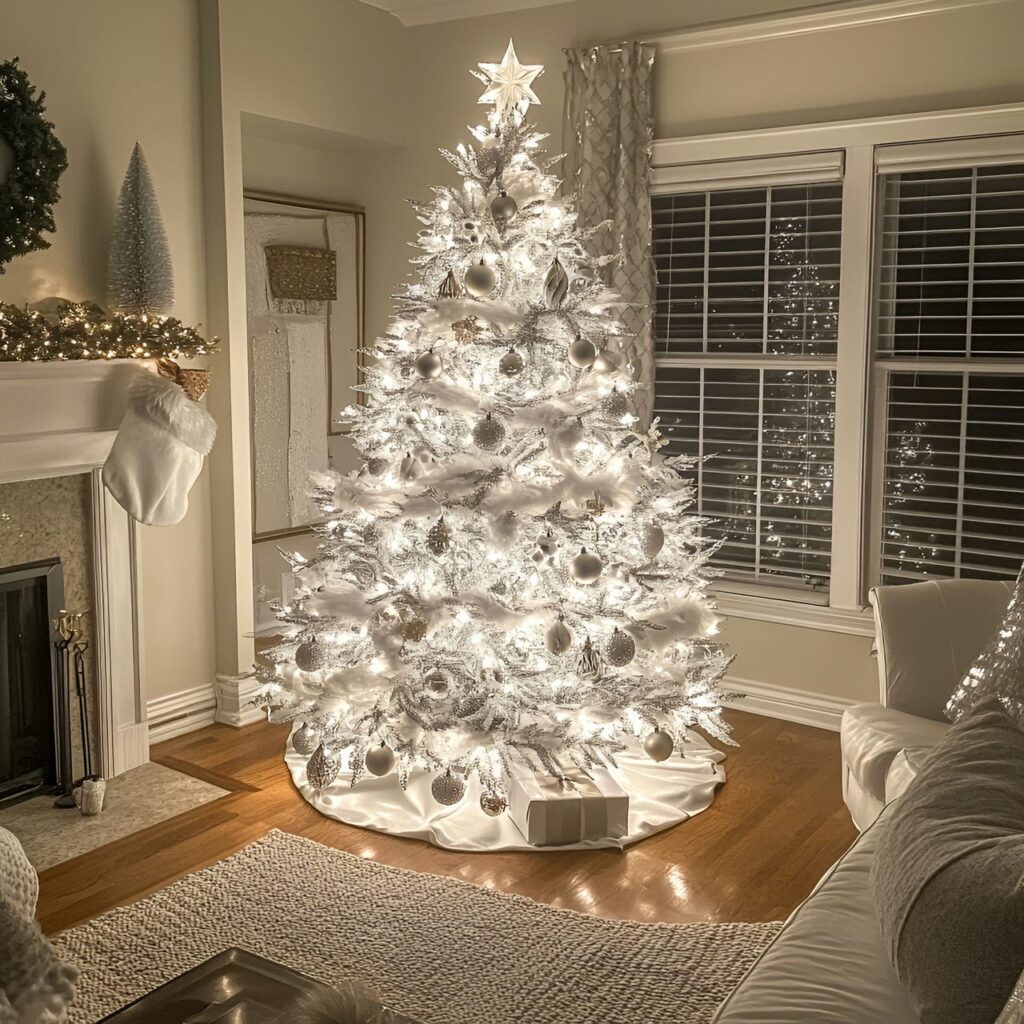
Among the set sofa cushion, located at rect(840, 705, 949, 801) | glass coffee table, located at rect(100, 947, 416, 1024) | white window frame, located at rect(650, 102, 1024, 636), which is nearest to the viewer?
glass coffee table, located at rect(100, 947, 416, 1024)

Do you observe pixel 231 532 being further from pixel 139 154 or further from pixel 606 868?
pixel 606 868

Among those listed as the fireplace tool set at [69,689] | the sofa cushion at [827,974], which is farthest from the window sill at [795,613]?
the sofa cushion at [827,974]

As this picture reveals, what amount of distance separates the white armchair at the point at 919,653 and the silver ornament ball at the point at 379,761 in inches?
52.0

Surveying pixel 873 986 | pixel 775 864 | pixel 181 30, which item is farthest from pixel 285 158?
pixel 873 986

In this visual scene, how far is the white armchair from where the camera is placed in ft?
9.73

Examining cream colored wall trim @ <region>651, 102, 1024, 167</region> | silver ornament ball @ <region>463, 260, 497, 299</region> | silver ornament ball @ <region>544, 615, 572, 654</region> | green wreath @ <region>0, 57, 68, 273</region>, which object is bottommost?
silver ornament ball @ <region>544, 615, 572, 654</region>

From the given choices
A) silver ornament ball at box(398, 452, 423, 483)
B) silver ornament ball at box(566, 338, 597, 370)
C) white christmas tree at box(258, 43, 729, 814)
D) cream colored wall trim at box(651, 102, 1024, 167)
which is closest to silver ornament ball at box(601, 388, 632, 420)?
white christmas tree at box(258, 43, 729, 814)

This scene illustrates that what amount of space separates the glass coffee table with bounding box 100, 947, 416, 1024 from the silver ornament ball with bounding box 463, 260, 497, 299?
6.53 ft

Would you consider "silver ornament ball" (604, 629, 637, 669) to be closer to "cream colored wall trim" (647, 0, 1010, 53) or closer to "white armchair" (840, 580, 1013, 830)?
"white armchair" (840, 580, 1013, 830)

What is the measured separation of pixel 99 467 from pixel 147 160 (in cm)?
114

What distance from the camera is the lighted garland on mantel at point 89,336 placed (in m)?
3.29

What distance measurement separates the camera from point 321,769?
3.30 metres

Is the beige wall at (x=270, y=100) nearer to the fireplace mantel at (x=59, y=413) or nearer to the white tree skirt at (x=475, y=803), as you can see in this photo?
the fireplace mantel at (x=59, y=413)

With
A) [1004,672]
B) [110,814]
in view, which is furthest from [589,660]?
[110,814]
